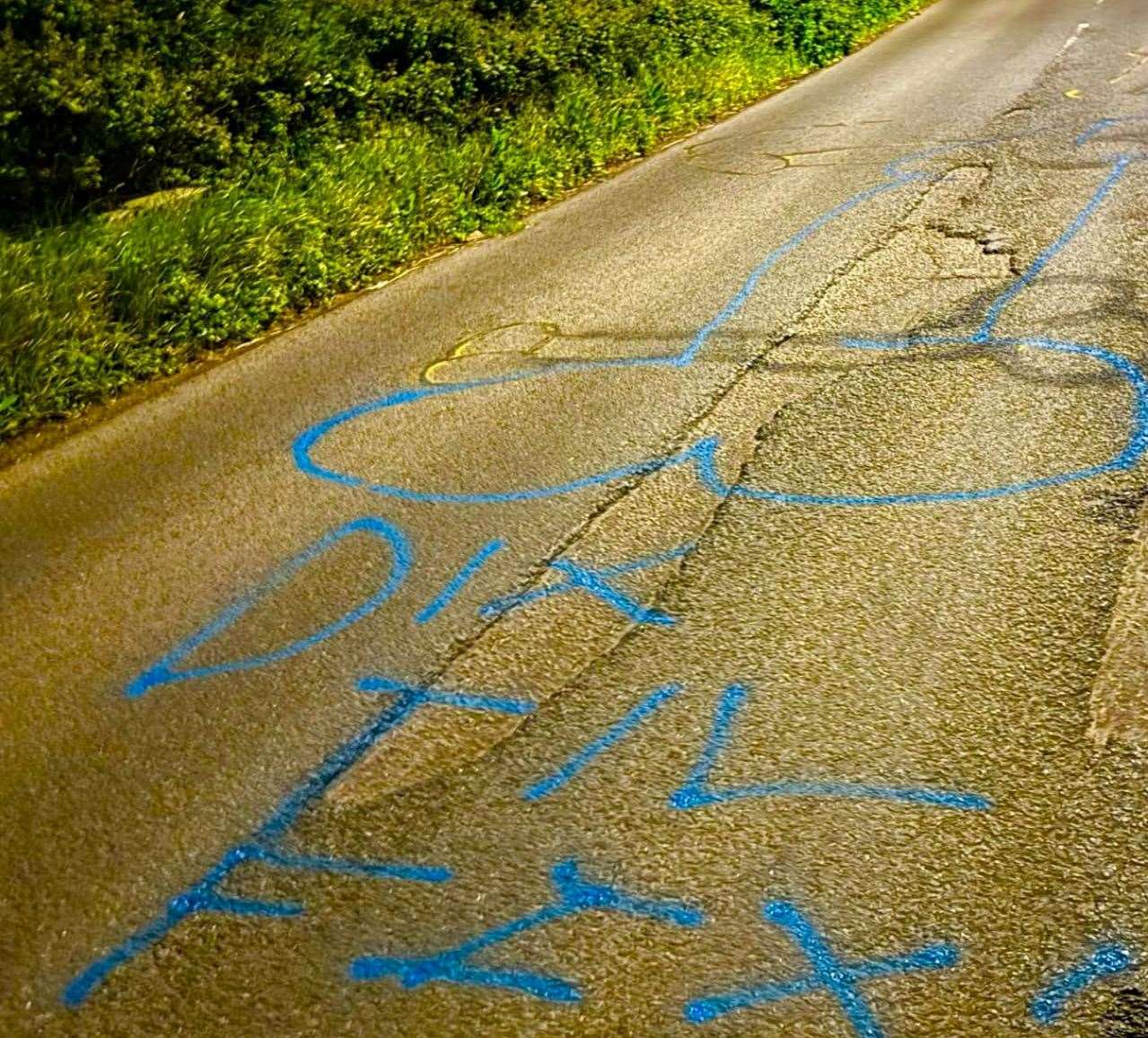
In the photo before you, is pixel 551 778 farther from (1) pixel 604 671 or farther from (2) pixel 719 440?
(2) pixel 719 440

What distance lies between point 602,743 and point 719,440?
2.20 meters

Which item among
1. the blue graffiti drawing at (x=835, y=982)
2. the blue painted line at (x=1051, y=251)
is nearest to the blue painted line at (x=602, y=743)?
the blue graffiti drawing at (x=835, y=982)

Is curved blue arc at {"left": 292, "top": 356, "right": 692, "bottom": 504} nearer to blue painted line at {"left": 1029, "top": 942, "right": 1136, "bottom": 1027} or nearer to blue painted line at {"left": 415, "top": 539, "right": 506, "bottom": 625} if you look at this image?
blue painted line at {"left": 415, "top": 539, "right": 506, "bottom": 625}

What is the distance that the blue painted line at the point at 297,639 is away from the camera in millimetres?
4312

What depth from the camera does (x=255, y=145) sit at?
976 cm

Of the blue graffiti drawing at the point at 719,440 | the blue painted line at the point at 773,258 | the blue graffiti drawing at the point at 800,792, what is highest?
the blue painted line at the point at 773,258

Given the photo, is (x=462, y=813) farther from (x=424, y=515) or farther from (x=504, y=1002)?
(x=424, y=515)

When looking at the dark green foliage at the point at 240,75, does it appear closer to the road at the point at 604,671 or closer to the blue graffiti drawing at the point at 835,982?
the road at the point at 604,671

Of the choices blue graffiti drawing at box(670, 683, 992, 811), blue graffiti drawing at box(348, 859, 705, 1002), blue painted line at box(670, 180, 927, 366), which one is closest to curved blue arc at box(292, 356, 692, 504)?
blue painted line at box(670, 180, 927, 366)

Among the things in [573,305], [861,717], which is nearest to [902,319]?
[573,305]

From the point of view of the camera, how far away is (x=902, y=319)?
6.92 m

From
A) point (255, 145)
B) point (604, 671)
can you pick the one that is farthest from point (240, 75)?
point (604, 671)

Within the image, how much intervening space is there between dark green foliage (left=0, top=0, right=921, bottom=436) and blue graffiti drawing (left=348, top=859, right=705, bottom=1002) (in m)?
4.29

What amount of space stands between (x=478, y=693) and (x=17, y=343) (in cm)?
381
